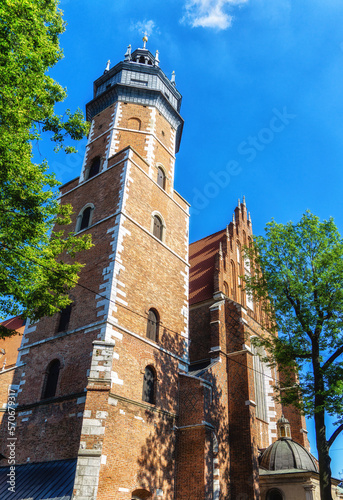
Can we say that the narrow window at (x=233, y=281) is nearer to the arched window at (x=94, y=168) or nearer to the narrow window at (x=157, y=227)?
the narrow window at (x=157, y=227)

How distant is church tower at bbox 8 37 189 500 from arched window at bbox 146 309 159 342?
0.13 ft

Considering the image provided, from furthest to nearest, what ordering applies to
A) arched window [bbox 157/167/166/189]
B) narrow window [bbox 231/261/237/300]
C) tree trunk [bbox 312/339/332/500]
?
narrow window [bbox 231/261/237/300] < arched window [bbox 157/167/166/189] < tree trunk [bbox 312/339/332/500]

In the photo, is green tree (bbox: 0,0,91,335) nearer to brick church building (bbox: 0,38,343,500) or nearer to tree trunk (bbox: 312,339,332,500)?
brick church building (bbox: 0,38,343,500)

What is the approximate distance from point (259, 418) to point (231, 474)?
13.6 feet

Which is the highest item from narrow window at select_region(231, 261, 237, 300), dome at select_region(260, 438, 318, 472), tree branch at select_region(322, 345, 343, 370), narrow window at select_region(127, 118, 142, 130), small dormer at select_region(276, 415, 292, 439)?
narrow window at select_region(127, 118, 142, 130)

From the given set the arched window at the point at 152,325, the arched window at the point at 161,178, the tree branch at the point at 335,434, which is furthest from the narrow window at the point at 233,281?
the tree branch at the point at 335,434

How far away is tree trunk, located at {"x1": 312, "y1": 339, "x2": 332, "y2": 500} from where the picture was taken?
1132 cm

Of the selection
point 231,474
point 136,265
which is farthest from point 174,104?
point 231,474

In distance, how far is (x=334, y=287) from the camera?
528 inches

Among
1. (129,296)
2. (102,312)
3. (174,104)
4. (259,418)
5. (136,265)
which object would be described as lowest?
(259,418)

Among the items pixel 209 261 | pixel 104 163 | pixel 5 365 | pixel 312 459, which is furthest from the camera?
pixel 5 365

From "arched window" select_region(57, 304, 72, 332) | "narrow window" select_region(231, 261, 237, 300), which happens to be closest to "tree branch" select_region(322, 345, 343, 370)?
"narrow window" select_region(231, 261, 237, 300)

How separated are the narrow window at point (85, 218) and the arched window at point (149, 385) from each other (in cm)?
719

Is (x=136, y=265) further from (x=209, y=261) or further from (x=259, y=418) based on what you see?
(x=259, y=418)
